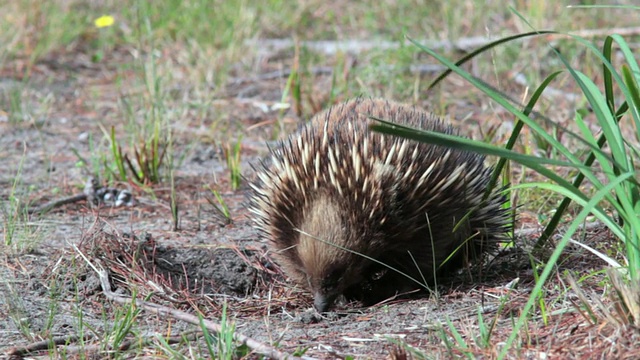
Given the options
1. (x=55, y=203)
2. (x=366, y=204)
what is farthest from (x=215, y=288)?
(x=55, y=203)

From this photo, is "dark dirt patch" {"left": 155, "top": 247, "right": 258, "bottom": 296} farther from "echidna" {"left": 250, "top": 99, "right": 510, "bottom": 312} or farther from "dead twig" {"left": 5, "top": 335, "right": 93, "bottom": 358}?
"dead twig" {"left": 5, "top": 335, "right": 93, "bottom": 358}

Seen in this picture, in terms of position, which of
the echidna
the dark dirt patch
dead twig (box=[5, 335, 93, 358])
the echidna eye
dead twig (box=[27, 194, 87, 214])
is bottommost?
dead twig (box=[27, 194, 87, 214])

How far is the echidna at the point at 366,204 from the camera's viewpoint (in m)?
3.45

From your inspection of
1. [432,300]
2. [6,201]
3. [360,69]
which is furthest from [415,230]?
[360,69]

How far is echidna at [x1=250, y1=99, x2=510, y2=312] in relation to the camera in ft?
11.3

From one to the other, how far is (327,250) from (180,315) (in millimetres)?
614

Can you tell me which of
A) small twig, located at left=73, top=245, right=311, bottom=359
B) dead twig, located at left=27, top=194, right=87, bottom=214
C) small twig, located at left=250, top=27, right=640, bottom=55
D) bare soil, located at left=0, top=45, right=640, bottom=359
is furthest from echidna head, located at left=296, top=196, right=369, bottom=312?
small twig, located at left=250, top=27, right=640, bottom=55

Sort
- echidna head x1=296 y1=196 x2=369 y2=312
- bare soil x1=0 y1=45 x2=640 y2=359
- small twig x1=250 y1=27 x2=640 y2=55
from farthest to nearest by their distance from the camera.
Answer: small twig x1=250 y1=27 x2=640 y2=55
echidna head x1=296 y1=196 x2=369 y2=312
bare soil x1=0 y1=45 x2=640 y2=359

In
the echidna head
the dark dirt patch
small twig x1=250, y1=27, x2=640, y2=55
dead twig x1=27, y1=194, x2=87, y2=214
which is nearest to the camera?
the echidna head

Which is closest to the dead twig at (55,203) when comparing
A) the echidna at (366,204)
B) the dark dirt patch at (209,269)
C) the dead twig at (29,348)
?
the dark dirt patch at (209,269)

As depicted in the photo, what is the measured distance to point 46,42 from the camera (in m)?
8.52

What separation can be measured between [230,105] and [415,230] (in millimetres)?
3905

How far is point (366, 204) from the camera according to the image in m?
3.46

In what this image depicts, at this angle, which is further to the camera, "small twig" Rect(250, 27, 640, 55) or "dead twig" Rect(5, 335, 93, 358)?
"small twig" Rect(250, 27, 640, 55)
